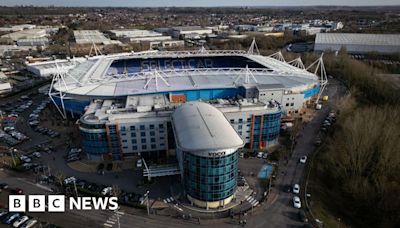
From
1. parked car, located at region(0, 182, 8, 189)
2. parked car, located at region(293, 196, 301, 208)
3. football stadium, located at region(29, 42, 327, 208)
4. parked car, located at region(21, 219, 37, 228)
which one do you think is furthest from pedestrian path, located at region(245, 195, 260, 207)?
parked car, located at region(0, 182, 8, 189)

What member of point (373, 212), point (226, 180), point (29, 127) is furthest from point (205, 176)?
point (29, 127)

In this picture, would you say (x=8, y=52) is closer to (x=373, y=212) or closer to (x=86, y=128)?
(x=86, y=128)

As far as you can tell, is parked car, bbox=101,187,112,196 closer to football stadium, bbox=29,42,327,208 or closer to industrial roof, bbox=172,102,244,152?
football stadium, bbox=29,42,327,208

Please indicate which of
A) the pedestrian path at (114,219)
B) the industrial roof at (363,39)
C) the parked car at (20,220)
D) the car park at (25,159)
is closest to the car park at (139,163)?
the pedestrian path at (114,219)

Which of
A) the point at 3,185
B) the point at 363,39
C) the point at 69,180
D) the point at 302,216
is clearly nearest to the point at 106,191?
the point at 69,180

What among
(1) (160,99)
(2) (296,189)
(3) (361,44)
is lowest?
(2) (296,189)

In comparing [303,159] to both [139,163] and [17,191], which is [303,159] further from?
[17,191]
